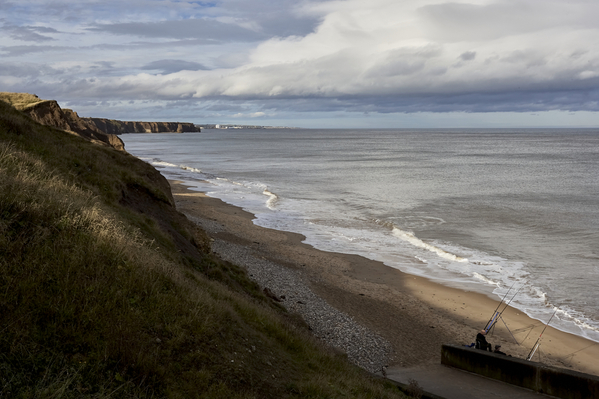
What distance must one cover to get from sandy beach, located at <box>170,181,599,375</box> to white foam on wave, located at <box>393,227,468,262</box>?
164 inches

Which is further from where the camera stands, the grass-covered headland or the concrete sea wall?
the concrete sea wall

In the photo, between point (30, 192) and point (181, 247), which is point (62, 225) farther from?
point (181, 247)

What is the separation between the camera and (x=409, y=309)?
1689 centimetres

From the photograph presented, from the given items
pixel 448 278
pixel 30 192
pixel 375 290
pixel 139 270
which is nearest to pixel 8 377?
pixel 139 270

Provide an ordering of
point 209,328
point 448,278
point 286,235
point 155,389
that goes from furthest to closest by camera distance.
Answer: point 286,235
point 448,278
point 209,328
point 155,389

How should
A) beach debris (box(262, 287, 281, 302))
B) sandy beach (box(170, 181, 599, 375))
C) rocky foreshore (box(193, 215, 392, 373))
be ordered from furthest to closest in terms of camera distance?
beach debris (box(262, 287, 281, 302))
sandy beach (box(170, 181, 599, 375))
rocky foreshore (box(193, 215, 392, 373))

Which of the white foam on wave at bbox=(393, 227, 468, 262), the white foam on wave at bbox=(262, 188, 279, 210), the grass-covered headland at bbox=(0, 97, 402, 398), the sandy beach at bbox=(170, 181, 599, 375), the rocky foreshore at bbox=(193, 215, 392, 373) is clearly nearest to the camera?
the grass-covered headland at bbox=(0, 97, 402, 398)

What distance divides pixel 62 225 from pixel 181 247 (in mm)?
6939

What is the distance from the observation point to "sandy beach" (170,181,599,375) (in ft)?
45.0

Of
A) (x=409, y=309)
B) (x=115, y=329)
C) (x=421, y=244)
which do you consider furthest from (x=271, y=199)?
(x=115, y=329)

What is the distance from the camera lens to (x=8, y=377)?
4961 millimetres

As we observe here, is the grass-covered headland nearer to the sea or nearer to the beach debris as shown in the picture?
the beach debris

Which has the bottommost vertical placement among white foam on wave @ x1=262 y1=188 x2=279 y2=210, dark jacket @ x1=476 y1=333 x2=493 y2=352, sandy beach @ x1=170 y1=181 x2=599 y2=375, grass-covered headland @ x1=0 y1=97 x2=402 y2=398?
sandy beach @ x1=170 y1=181 x2=599 y2=375

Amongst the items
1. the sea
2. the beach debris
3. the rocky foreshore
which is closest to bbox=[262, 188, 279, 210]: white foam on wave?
the sea
